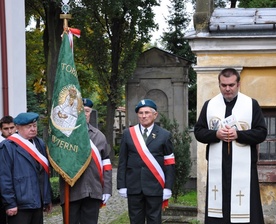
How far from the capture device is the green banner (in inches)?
276

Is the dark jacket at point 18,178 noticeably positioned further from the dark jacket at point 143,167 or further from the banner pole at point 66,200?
the dark jacket at point 143,167

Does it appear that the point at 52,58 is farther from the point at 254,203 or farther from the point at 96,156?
the point at 254,203

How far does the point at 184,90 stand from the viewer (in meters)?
23.5

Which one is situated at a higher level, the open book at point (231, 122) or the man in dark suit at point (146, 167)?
the open book at point (231, 122)

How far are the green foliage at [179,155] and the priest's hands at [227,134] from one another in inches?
245

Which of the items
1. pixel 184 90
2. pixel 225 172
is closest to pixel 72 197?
pixel 225 172

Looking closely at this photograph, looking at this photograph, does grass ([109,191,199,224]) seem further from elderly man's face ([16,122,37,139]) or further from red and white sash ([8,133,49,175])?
elderly man's face ([16,122,37,139])

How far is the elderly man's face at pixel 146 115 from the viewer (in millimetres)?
7221

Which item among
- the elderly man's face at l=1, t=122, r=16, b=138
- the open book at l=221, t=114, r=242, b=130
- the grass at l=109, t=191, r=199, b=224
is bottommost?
the grass at l=109, t=191, r=199, b=224

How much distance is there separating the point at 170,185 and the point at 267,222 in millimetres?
3069

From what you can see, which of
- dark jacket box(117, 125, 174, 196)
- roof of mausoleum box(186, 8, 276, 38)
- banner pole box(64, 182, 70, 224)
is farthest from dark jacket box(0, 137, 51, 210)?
roof of mausoleum box(186, 8, 276, 38)

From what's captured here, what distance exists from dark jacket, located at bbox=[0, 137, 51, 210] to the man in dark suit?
→ 118cm

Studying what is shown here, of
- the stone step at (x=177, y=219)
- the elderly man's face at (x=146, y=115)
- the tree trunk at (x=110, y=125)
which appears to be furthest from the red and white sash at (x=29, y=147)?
the tree trunk at (x=110, y=125)

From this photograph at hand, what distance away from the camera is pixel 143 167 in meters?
7.23
